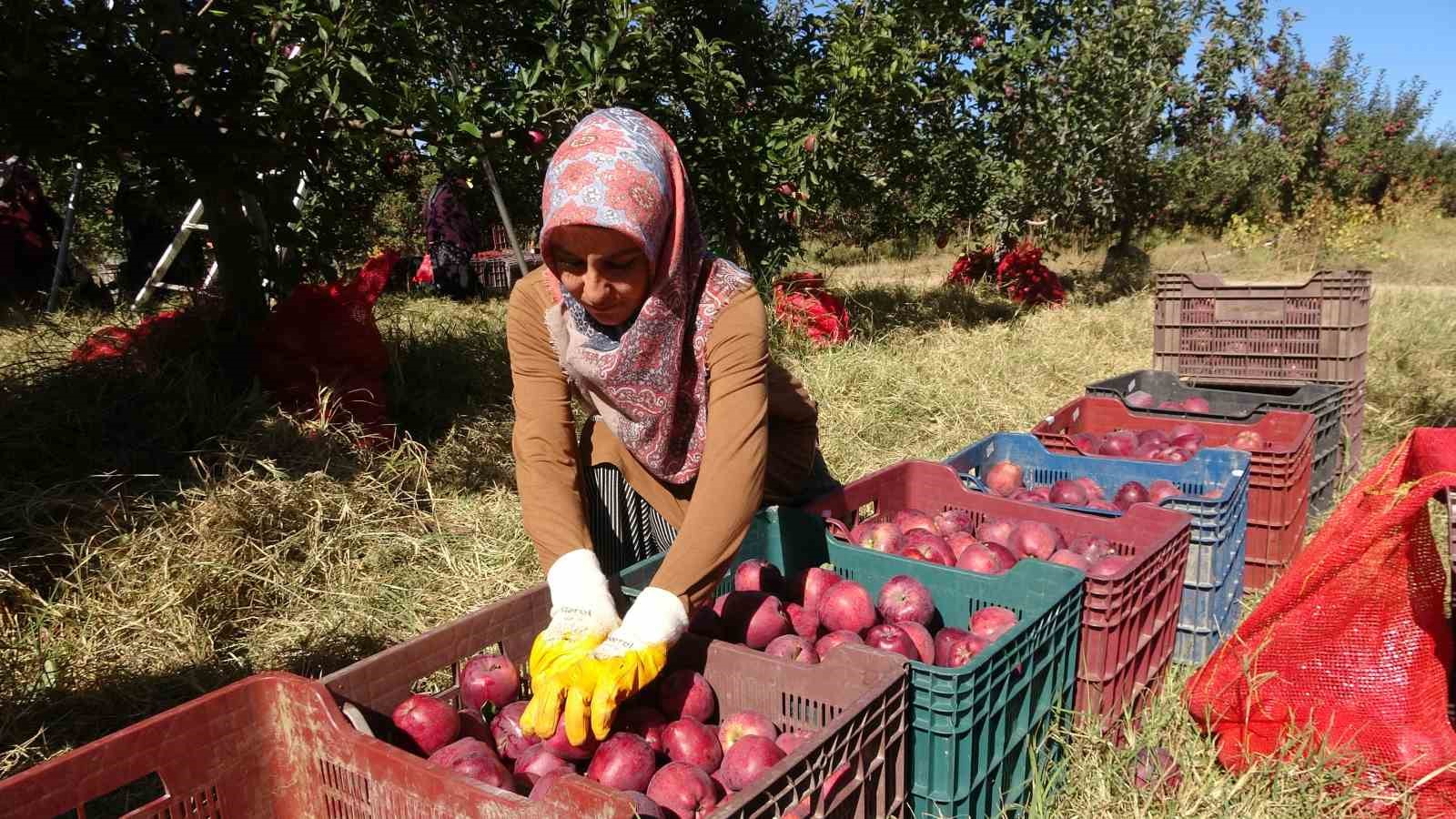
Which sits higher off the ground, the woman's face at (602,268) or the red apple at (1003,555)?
the woman's face at (602,268)

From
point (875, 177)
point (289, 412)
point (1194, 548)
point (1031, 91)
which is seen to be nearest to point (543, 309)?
point (1194, 548)

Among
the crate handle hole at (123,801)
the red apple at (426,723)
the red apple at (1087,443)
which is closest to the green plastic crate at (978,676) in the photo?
the red apple at (426,723)

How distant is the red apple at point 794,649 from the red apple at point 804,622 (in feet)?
0.32

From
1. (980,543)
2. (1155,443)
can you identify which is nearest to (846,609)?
(980,543)

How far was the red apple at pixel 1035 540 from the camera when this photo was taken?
2.47m

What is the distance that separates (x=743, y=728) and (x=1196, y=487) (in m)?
2.03

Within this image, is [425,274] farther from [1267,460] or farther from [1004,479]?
[1267,460]

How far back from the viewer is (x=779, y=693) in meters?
1.76

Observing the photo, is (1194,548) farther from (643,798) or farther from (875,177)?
(875,177)

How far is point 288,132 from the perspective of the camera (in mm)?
4395

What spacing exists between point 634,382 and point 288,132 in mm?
3274

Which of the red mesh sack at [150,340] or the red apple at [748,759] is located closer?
the red apple at [748,759]

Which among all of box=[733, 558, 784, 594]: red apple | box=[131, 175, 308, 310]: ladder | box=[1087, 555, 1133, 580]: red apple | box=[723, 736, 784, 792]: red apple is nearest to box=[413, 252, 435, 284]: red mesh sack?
box=[131, 175, 308, 310]: ladder

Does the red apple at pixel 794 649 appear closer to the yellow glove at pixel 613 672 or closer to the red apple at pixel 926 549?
the yellow glove at pixel 613 672
